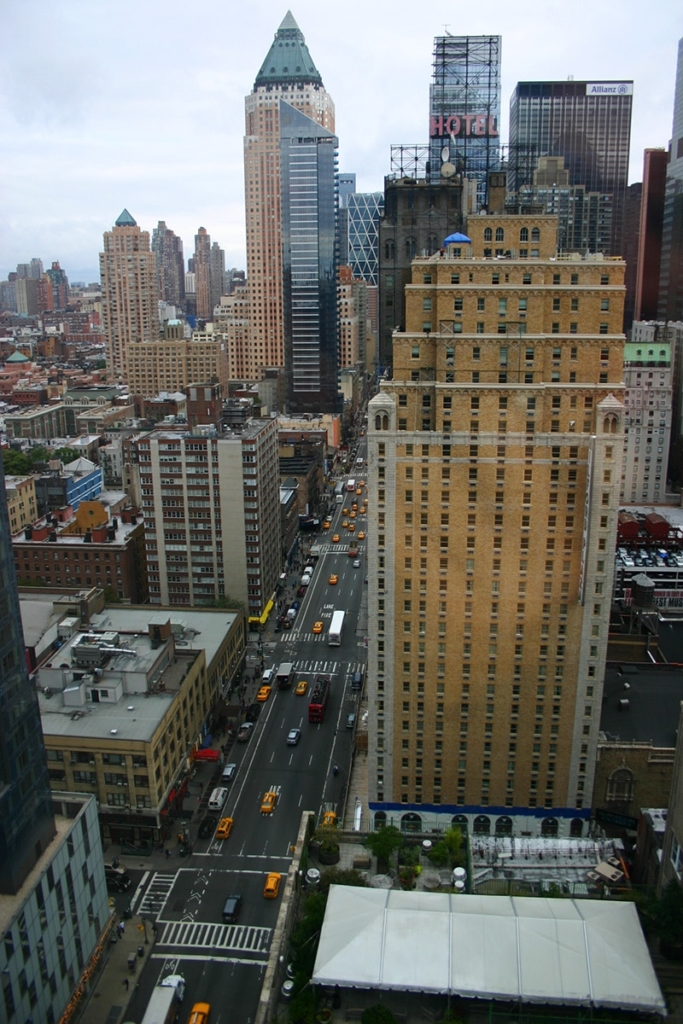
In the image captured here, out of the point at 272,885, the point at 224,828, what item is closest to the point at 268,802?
the point at 224,828

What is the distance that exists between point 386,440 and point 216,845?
4575 centimetres

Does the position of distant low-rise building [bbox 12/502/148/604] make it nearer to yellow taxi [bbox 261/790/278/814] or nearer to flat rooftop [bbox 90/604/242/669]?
flat rooftop [bbox 90/604/242/669]

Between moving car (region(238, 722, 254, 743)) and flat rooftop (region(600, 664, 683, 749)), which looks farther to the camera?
moving car (region(238, 722, 254, 743))

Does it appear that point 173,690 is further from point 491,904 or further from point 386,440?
point 491,904

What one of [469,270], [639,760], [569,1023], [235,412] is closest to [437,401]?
[469,270]

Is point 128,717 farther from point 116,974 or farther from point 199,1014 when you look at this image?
point 199,1014

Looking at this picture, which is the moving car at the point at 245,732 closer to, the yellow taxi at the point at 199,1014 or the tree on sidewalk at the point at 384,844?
the yellow taxi at the point at 199,1014

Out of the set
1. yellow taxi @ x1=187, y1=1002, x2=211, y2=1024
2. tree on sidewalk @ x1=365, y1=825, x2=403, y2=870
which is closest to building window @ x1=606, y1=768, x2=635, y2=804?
tree on sidewalk @ x1=365, y1=825, x2=403, y2=870

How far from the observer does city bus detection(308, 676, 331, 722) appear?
114938mm

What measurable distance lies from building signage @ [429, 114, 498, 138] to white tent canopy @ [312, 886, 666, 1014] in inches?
4042

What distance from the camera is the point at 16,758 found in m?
59.9

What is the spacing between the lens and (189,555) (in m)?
137

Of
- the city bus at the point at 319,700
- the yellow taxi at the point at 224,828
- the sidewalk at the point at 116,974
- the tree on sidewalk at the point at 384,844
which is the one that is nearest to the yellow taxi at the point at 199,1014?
the sidewalk at the point at 116,974

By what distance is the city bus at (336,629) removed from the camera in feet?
456
